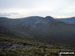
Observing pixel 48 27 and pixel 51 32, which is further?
pixel 48 27

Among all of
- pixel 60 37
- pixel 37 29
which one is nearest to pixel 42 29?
pixel 37 29

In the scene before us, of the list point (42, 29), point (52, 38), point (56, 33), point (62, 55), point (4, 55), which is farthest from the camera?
point (42, 29)

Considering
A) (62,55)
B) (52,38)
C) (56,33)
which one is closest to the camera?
(62,55)

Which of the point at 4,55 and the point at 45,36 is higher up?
the point at 4,55

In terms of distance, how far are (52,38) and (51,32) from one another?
2219 centimetres

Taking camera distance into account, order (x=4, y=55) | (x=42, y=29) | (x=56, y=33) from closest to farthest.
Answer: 1. (x=4, y=55)
2. (x=56, y=33)
3. (x=42, y=29)

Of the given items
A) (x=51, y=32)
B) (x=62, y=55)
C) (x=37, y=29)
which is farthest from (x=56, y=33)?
(x=62, y=55)

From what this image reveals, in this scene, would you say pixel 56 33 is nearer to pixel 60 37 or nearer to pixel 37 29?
pixel 60 37

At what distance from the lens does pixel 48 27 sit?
19938cm

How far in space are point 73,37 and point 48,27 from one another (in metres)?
46.9

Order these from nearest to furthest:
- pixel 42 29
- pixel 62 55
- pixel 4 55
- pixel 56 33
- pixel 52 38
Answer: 1. pixel 4 55
2. pixel 62 55
3. pixel 52 38
4. pixel 56 33
5. pixel 42 29

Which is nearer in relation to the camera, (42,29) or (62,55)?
(62,55)

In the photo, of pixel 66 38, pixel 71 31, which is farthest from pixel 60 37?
pixel 71 31

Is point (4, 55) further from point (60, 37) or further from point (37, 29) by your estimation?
point (37, 29)
